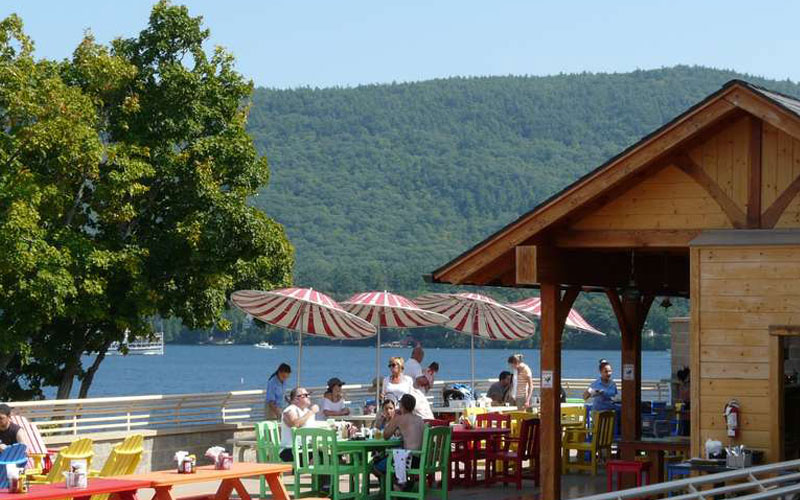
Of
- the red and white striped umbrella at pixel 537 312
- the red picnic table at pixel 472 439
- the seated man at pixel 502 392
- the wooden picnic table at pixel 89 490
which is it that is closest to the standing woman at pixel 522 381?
the seated man at pixel 502 392

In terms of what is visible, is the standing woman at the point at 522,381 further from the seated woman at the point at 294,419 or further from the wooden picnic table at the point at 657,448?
the seated woman at the point at 294,419

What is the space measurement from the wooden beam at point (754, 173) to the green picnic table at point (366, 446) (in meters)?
4.23

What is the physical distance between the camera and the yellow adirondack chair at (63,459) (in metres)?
12.1

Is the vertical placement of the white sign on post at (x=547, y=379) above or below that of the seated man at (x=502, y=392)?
above

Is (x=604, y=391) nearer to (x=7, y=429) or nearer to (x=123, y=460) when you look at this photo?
(x=123, y=460)

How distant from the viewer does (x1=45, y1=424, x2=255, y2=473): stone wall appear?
1728 cm

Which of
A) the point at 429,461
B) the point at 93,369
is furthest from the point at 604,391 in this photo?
the point at 93,369

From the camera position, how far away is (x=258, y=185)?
25266 millimetres

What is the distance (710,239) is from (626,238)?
3.68 ft

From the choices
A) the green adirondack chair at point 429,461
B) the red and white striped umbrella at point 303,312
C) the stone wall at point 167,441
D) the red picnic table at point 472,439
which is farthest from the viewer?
the red and white striped umbrella at point 303,312

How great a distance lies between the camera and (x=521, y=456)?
1576 cm

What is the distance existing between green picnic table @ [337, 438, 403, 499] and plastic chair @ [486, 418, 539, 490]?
7.02ft

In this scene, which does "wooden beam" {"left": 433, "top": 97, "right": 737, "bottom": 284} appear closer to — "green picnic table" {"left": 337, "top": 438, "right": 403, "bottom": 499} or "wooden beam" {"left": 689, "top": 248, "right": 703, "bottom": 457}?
"wooden beam" {"left": 689, "top": 248, "right": 703, "bottom": 457}

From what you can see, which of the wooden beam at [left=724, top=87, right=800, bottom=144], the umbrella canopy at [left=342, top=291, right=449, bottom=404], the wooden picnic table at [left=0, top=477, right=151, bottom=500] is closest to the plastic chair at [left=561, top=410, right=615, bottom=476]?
the umbrella canopy at [left=342, top=291, right=449, bottom=404]
